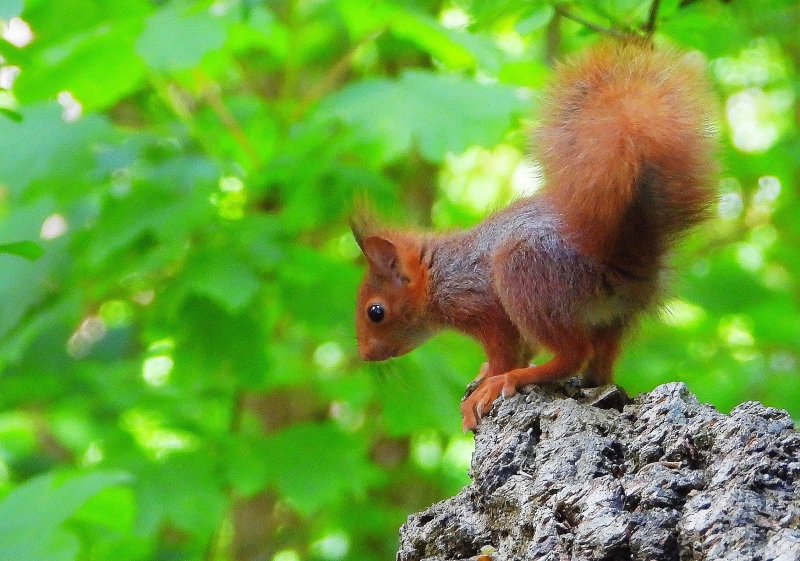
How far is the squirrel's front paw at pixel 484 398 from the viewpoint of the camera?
1.48 meters

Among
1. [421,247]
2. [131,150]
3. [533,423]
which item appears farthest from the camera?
[131,150]

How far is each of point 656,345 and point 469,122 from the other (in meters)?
1.14

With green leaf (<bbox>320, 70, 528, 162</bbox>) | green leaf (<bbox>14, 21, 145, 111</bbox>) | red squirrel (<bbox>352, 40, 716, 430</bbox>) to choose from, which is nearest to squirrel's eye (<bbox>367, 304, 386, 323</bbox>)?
red squirrel (<bbox>352, 40, 716, 430</bbox>)

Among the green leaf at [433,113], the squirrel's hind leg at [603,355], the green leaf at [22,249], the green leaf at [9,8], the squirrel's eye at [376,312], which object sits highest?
the green leaf at [9,8]

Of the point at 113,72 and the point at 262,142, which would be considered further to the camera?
the point at 262,142

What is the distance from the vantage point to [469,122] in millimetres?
2180

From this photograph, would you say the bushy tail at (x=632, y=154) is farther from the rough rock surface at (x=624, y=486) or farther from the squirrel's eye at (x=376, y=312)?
the squirrel's eye at (x=376, y=312)

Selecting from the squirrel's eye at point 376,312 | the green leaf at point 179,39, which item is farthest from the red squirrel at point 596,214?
the green leaf at point 179,39

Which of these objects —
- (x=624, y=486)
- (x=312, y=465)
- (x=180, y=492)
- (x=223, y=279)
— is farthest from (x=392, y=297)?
(x=624, y=486)

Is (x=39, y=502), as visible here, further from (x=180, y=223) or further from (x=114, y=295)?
(x=114, y=295)

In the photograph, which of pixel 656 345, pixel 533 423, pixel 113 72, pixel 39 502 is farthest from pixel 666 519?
pixel 656 345

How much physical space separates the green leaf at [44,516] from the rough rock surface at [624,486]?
1.62 ft

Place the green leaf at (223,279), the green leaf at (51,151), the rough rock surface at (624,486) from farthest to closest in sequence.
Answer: the green leaf at (51,151) → the green leaf at (223,279) → the rough rock surface at (624,486)

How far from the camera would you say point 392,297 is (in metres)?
1.90
